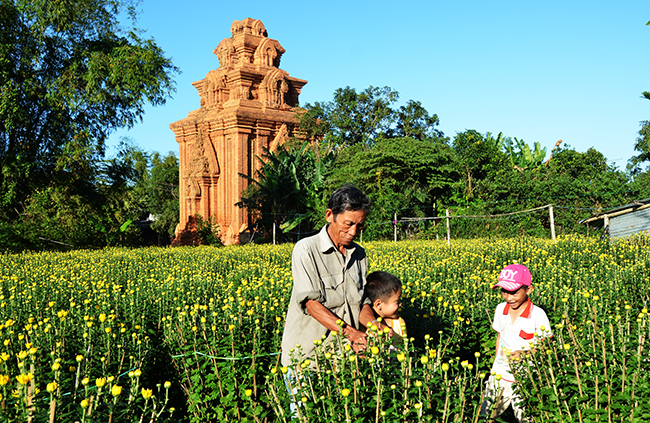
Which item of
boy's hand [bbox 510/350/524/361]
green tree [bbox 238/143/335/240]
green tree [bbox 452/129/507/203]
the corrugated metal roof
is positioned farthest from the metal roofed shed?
boy's hand [bbox 510/350/524/361]

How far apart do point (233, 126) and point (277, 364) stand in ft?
73.1

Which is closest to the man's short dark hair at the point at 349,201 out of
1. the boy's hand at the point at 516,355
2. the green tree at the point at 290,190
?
the boy's hand at the point at 516,355

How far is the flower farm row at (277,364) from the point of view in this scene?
7.51ft

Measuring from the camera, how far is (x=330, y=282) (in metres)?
2.89

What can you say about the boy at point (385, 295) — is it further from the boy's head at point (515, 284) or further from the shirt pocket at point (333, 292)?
the boy's head at point (515, 284)

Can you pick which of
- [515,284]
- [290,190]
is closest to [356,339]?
[515,284]

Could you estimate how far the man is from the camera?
8.98ft

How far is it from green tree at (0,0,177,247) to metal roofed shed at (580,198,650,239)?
597 inches

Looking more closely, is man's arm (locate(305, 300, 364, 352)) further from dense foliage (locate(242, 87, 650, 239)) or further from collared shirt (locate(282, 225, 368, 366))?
dense foliage (locate(242, 87, 650, 239))

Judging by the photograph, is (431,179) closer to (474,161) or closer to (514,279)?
(474,161)

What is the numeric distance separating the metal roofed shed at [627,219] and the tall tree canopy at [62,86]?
15.2 metres

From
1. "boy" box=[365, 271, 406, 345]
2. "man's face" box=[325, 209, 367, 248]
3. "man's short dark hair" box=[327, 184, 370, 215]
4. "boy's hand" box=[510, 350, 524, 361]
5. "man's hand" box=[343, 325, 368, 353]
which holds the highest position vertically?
"man's short dark hair" box=[327, 184, 370, 215]

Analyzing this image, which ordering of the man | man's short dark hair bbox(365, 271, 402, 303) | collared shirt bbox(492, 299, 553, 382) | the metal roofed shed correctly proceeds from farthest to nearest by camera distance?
1. the metal roofed shed
2. collared shirt bbox(492, 299, 553, 382)
3. man's short dark hair bbox(365, 271, 402, 303)
4. the man

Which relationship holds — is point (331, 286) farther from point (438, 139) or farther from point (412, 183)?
point (438, 139)
